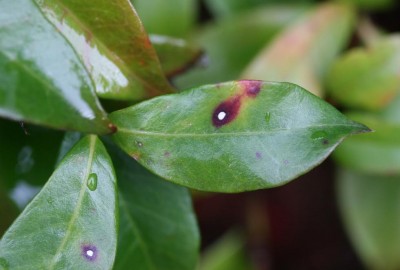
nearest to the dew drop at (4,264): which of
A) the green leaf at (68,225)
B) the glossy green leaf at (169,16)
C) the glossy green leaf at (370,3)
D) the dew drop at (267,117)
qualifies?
the green leaf at (68,225)

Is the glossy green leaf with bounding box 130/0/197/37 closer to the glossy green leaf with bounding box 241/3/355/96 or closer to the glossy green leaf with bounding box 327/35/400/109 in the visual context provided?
the glossy green leaf with bounding box 241/3/355/96

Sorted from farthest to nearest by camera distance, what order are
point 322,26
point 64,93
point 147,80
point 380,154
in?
point 322,26
point 380,154
point 147,80
point 64,93

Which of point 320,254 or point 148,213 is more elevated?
point 148,213

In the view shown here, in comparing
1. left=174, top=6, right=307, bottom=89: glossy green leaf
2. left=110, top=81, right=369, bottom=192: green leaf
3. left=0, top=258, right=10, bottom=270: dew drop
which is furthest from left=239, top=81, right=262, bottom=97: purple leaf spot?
left=174, top=6, right=307, bottom=89: glossy green leaf

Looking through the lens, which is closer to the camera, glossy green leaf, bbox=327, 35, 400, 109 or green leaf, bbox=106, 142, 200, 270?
green leaf, bbox=106, 142, 200, 270

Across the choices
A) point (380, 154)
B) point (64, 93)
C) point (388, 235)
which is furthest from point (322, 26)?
point (64, 93)

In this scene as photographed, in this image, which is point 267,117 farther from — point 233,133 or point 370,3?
point 370,3

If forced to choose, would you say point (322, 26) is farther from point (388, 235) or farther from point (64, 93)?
point (64, 93)
